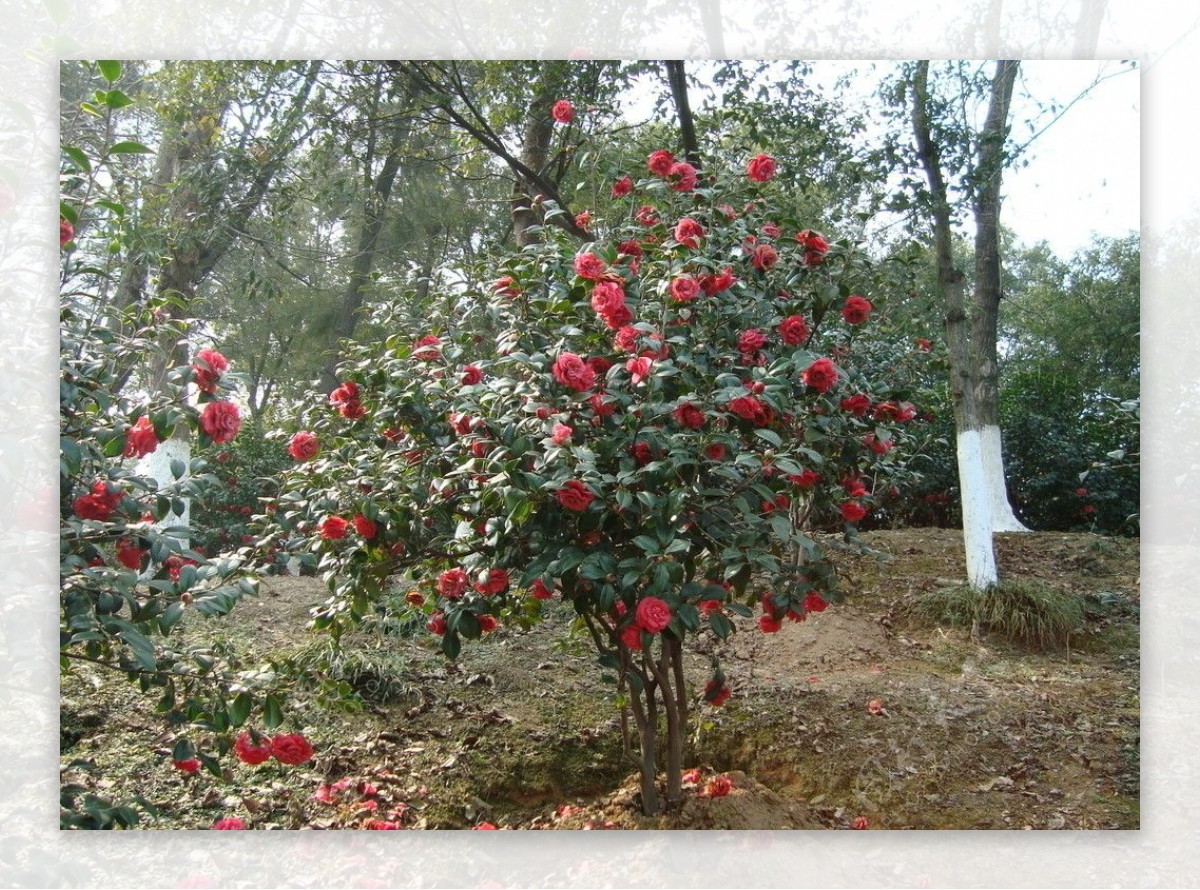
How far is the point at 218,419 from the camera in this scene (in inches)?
64.9

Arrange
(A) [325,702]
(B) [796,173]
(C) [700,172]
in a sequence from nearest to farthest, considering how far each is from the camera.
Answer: (A) [325,702] < (C) [700,172] < (B) [796,173]

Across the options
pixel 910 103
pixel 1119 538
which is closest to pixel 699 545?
pixel 1119 538

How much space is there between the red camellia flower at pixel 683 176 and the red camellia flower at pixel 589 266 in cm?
34

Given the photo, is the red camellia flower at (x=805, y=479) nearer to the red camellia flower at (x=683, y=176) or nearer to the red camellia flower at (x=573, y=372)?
the red camellia flower at (x=573, y=372)

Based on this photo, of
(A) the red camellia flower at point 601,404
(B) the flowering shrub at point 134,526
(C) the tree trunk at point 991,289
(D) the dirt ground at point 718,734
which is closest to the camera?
(B) the flowering shrub at point 134,526

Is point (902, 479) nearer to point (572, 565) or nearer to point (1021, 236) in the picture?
point (1021, 236)

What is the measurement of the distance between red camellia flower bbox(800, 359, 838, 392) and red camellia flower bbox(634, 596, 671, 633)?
1.71ft

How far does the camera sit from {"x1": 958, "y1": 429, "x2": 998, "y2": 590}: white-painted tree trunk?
300cm

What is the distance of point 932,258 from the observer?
2.80 m

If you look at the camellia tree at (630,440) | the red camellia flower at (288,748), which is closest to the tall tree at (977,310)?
the camellia tree at (630,440)

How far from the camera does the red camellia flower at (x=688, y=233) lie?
6.26 ft

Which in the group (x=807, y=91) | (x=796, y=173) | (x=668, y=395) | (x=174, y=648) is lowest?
(x=174, y=648)

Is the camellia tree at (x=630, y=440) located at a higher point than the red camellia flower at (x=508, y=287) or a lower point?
lower

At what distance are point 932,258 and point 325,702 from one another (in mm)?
2050
